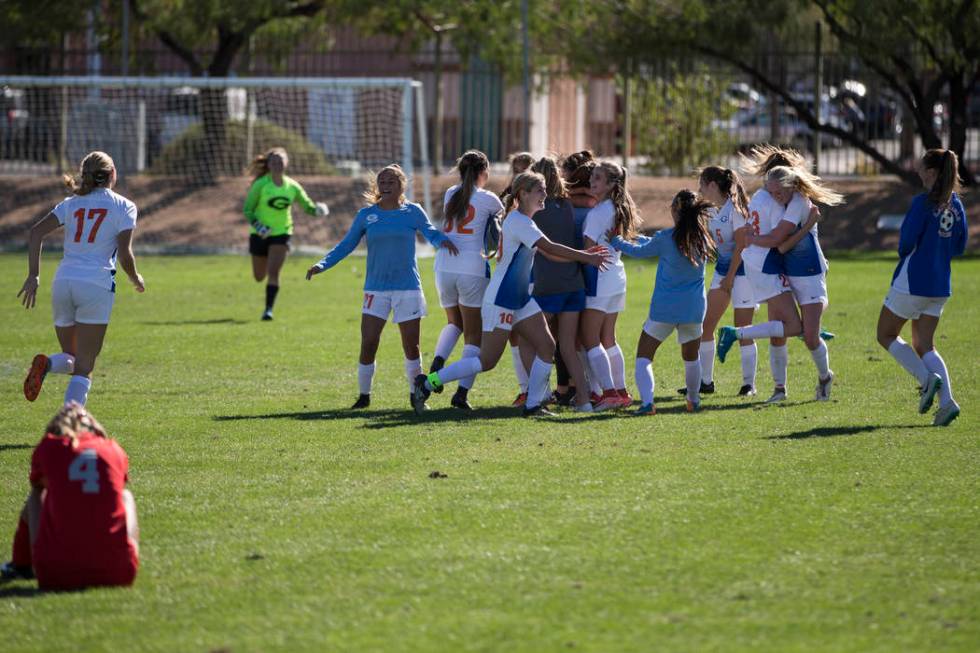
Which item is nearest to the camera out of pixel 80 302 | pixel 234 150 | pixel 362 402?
pixel 80 302

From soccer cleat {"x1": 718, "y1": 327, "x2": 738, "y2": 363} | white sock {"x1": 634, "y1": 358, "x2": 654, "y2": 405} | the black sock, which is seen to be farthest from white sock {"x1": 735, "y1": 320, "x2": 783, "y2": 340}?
the black sock

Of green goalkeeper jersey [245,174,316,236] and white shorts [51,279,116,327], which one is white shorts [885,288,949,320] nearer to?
white shorts [51,279,116,327]

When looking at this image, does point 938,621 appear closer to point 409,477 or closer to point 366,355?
point 409,477

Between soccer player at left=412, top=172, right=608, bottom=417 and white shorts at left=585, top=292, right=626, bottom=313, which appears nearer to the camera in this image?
soccer player at left=412, top=172, right=608, bottom=417

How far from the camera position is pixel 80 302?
31.2 feet

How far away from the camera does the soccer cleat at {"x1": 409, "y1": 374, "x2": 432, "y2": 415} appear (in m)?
10.4

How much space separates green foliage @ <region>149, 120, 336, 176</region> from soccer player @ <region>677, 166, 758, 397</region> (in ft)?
70.6

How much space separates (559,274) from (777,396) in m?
2.08

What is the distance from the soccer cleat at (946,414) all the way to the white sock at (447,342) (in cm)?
368

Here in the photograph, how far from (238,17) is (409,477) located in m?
24.4

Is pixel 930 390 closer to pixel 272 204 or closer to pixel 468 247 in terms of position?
pixel 468 247

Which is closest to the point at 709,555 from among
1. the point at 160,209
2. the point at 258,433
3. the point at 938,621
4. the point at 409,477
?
the point at 938,621

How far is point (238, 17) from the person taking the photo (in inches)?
1219

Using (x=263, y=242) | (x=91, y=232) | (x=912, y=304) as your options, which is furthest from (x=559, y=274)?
(x=263, y=242)
